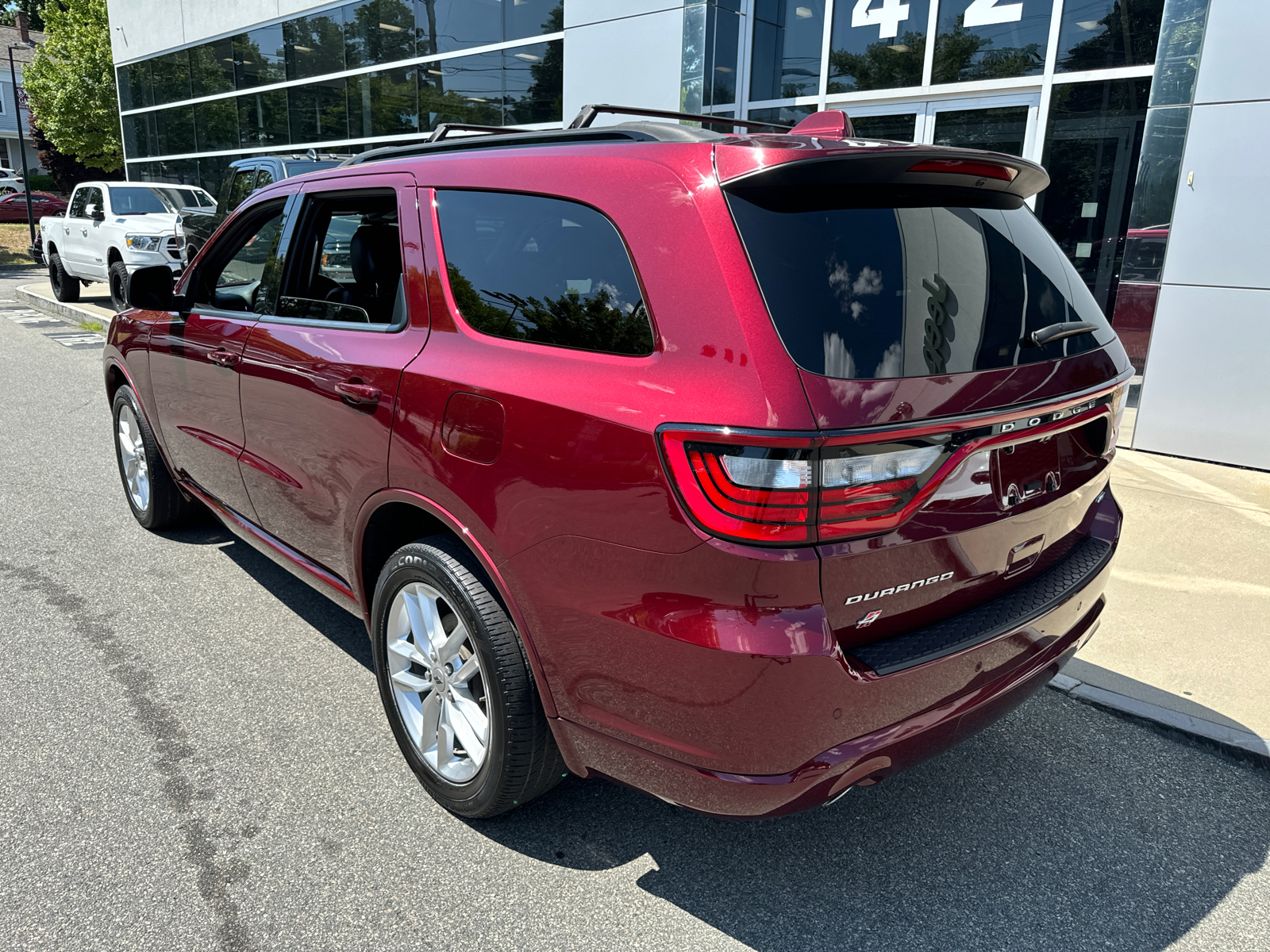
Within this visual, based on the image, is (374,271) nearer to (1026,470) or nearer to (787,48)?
(1026,470)

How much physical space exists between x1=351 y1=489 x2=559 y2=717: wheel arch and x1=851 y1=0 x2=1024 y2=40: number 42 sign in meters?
8.12

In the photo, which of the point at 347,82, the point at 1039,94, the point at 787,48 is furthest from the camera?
the point at 347,82

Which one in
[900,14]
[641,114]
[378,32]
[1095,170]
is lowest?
[641,114]

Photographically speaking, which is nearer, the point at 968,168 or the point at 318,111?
the point at 968,168

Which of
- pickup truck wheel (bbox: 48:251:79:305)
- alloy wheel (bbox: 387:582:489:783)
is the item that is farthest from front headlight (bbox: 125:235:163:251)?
alloy wheel (bbox: 387:582:489:783)

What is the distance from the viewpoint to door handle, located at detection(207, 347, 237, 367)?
11.4 feet

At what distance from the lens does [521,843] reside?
2574 mm

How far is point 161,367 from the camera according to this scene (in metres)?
4.17

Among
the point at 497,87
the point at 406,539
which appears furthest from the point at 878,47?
the point at 406,539

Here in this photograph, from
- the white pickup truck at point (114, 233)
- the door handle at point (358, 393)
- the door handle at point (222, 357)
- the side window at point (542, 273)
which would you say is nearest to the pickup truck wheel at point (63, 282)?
the white pickup truck at point (114, 233)

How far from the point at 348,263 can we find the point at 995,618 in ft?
7.67

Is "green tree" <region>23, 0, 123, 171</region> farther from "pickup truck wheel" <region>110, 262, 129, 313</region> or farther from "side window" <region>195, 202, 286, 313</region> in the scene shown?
"side window" <region>195, 202, 286, 313</region>

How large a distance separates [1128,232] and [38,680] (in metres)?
7.31

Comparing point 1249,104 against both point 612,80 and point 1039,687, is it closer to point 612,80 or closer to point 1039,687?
point 1039,687
